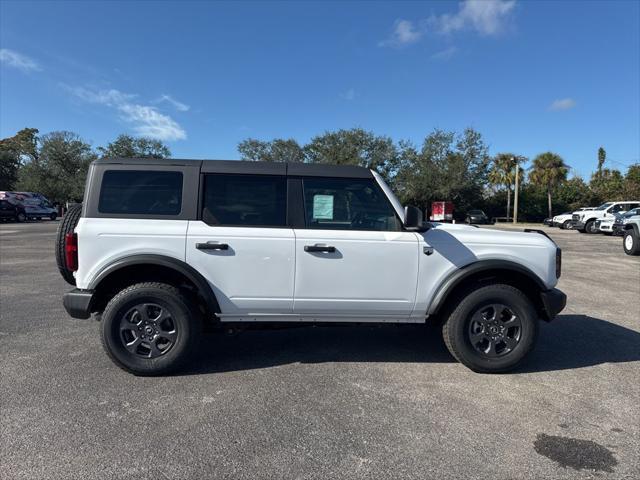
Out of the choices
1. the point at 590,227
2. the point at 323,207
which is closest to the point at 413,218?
the point at 323,207

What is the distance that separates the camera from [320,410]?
3.20 meters

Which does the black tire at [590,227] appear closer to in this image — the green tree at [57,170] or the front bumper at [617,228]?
the front bumper at [617,228]

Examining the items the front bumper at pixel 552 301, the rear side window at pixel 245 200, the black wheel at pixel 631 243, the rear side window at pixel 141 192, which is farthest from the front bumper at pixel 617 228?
the rear side window at pixel 141 192

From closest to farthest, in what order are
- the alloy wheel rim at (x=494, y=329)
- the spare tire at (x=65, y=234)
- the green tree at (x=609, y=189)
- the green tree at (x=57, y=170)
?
1. the alloy wheel rim at (x=494, y=329)
2. the spare tire at (x=65, y=234)
3. the green tree at (x=609, y=189)
4. the green tree at (x=57, y=170)

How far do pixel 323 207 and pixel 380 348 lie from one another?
1723 mm

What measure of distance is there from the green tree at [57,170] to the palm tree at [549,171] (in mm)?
55057

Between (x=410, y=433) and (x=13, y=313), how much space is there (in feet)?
18.4

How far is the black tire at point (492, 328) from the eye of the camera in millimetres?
3848

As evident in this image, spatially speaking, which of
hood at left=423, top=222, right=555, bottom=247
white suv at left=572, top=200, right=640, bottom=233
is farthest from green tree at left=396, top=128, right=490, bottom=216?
hood at left=423, top=222, right=555, bottom=247

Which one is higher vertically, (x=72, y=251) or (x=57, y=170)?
(x=57, y=170)

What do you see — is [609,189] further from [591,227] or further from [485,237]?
[485,237]

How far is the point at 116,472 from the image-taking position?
244cm

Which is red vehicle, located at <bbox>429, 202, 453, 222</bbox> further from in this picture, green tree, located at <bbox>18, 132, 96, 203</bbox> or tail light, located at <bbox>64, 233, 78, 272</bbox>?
green tree, located at <bbox>18, 132, 96, 203</bbox>

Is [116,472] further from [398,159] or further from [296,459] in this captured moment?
[398,159]
